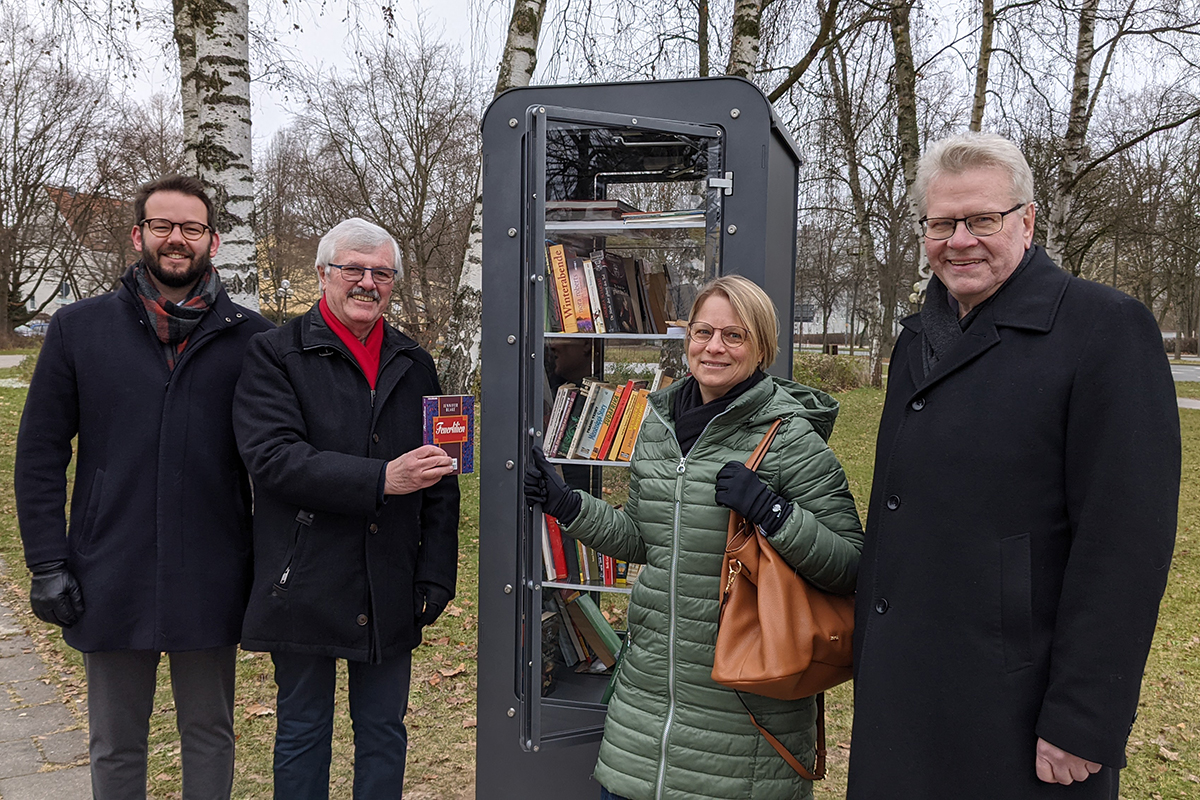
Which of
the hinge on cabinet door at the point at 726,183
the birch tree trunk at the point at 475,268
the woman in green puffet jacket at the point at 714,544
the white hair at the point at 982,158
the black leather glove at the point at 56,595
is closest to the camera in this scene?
the white hair at the point at 982,158

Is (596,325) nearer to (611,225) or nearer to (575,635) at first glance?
(611,225)

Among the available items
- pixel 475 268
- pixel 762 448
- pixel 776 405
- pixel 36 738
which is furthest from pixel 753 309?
pixel 475 268

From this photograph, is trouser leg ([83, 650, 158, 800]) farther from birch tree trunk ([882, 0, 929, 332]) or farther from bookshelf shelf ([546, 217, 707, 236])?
birch tree trunk ([882, 0, 929, 332])

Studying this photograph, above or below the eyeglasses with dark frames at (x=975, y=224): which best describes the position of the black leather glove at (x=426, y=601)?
below

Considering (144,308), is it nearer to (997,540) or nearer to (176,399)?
(176,399)

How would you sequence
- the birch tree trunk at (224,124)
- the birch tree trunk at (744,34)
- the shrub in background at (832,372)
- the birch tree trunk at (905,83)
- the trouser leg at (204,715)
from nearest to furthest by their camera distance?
the trouser leg at (204,715) < the birch tree trunk at (224,124) < the birch tree trunk at (744,34) < the birch tree trunk at (905,83) < the shrub in background at (832,372)

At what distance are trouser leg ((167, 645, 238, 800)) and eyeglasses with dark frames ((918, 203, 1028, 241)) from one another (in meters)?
2.32

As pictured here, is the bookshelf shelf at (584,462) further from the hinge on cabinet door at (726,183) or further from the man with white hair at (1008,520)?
the man with white hair at (1008,520)

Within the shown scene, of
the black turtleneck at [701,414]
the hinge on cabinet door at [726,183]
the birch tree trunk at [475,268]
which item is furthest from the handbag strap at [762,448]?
the birch tree trunk at [475,268]

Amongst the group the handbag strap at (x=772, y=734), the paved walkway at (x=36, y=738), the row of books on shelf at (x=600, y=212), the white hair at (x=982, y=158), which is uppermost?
the row of books on shelf at (x=600, y=212)

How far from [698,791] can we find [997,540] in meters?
0.99

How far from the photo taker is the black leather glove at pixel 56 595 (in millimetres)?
2404

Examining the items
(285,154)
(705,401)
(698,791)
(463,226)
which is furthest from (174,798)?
(285,154)

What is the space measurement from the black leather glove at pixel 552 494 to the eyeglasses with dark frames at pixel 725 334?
0.61 metres
